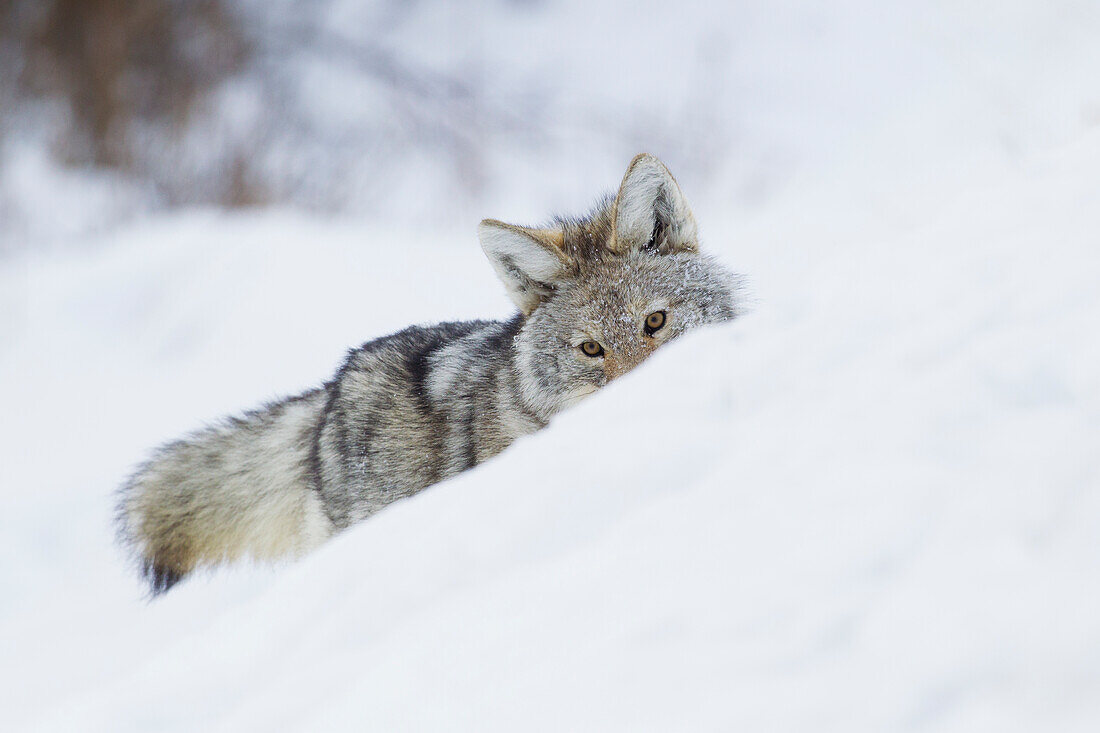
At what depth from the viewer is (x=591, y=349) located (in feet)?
11.3

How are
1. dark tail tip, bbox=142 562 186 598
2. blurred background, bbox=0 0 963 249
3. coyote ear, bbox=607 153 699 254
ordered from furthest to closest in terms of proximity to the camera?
blurred background, bbox=0 0 963 249 → dark tail tip, bbox=142 562 186 598 → coyote ear, bbox=607 153 699 254

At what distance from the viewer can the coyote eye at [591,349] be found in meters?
3.41

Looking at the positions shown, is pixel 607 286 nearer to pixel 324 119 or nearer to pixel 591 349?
pixel 591 349

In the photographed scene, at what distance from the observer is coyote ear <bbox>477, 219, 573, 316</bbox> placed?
11.8 ft

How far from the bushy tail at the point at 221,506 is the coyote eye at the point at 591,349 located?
4.29 ft

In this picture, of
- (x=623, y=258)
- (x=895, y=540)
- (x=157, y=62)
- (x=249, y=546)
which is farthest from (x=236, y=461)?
(x=157, y=62)

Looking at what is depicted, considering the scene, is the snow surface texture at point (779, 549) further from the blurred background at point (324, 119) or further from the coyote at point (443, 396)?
the blurred background at point (324, 119)

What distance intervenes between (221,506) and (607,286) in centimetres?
189

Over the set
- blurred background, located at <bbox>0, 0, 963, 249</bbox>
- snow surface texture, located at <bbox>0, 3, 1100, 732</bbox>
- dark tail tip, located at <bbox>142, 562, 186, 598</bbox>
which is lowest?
snow surface texture, located at <bbox>0, 3, 1100, 732</bbox>

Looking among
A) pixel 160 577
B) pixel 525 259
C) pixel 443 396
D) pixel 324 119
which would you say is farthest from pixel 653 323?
pixel 324 119

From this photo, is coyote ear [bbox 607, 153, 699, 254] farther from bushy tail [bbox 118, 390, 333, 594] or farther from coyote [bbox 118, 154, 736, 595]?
bushy tail [bbox 118, 390, 333, 594]

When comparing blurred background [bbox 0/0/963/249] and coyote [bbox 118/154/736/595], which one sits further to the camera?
blurred background [bbox 0/0/963/249]

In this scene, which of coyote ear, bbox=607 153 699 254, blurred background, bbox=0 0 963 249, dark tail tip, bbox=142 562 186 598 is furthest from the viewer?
blurred background, bbox=0 0 963 249

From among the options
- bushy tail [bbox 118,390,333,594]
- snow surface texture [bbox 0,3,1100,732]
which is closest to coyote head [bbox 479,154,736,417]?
snow surface texture [bbox 0,3,1100,732]
